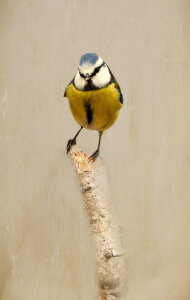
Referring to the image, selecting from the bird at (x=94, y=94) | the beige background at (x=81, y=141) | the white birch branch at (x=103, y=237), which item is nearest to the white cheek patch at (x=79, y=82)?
the bird at (x=94, y=94)

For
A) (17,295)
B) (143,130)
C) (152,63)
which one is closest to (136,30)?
(152,63)

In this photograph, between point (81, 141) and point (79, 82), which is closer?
point (79, 82)

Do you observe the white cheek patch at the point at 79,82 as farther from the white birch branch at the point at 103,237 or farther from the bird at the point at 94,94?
the white birch branch at the point at 103,237

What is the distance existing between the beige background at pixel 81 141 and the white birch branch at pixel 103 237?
40 cm

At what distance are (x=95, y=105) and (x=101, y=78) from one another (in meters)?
0.04

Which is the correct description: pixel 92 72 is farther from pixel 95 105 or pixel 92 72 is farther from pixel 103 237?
pixel 103 237

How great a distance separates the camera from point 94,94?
0.81 m

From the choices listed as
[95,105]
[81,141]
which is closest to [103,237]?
[95,105]

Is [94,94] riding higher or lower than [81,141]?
higher

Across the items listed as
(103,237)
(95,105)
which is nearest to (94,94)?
(95,105)

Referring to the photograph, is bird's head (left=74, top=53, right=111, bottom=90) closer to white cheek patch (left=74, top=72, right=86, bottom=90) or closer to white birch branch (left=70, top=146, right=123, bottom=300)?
white cheek patch (left=74, top=72, right=86, bottom=90)

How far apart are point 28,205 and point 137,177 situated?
277 millimetres

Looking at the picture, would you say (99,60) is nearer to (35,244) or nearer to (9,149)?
(9,149)

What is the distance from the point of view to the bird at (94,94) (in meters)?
0.79
